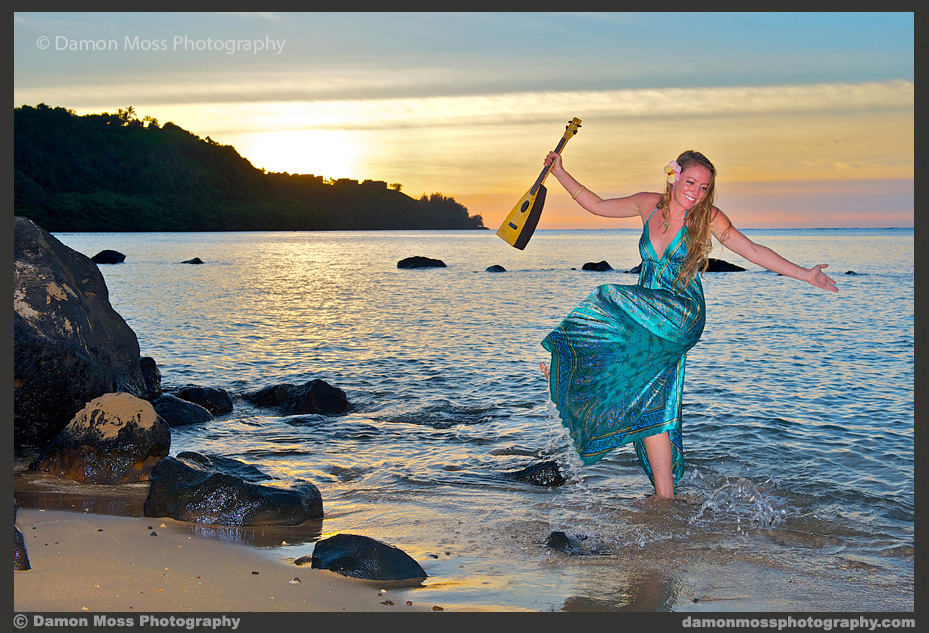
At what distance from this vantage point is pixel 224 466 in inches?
284

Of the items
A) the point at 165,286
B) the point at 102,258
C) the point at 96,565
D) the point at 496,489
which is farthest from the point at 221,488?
the point at 102,258

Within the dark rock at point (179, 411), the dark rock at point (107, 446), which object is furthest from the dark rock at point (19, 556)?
the dark rock at point (179, 411)

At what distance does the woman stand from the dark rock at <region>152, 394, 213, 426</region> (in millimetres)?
5895

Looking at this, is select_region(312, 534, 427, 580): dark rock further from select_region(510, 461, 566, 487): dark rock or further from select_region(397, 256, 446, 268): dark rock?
select_region(397, 256, 446, 268): dark rock

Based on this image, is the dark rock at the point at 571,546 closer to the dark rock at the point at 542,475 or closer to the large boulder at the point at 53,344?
the dark rock at the point at 542,475

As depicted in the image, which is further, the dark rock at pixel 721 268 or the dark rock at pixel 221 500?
the dark rock at pixel 721 268

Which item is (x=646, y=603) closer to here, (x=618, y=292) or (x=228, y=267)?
(x=618, y=292)

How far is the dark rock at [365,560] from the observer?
17.2 ft

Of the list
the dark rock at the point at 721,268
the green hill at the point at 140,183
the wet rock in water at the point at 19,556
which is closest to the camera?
the wet rock in water at the point at 19,556

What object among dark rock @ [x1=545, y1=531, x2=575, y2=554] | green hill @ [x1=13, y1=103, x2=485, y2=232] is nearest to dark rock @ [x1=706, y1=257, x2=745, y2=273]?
dark rock @ [x1=545, y1=531, x2=575, y2=554]

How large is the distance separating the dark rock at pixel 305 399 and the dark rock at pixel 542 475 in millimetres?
3992

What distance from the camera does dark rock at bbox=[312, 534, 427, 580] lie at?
524 centimetres

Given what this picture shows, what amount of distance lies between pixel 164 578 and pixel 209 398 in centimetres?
664

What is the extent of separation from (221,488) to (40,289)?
4.11 meters
